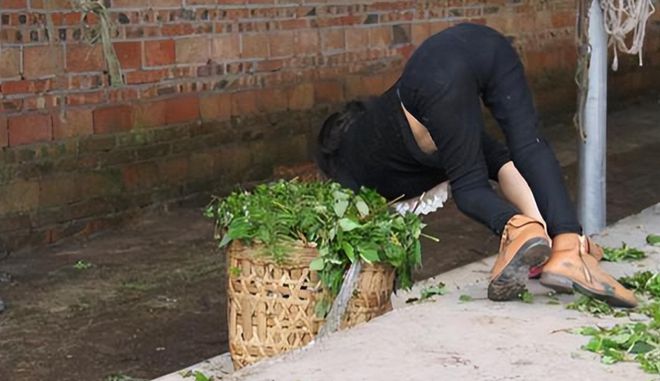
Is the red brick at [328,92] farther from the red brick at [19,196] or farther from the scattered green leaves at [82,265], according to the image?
the scattered green leaves at [82,265]

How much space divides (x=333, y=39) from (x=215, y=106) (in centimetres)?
137

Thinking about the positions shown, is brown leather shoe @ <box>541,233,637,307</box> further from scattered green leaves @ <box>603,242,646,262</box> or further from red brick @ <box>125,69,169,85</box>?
red brick @ <box>125,69,169,85</box>

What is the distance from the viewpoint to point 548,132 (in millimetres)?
12352

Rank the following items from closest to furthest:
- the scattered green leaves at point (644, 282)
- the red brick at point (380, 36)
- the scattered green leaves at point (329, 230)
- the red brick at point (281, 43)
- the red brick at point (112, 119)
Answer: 1. the scattered green leaves at point (329, 230)
2. the scattered green leaves at point (644, 282)
3. the red brick at point (112, 119)
4. the red brick at point (281, 43)
5. the red brick at point (380, 36)

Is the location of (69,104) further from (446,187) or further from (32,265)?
(446,187)

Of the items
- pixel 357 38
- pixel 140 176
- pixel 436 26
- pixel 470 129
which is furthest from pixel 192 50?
pixel 470 129

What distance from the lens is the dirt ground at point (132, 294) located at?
5.68 meters

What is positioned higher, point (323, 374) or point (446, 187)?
point (446, 187)

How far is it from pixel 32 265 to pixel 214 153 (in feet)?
6.22

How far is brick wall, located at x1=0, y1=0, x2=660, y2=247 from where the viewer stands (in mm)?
7652

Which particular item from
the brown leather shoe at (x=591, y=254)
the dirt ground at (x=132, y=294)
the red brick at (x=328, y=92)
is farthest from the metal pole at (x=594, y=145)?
the red brick at (x=328, y=92)

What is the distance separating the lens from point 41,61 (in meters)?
7.67

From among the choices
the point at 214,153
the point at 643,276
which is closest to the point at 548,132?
the point at 214,153

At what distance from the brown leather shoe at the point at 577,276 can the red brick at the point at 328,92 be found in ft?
17.4
